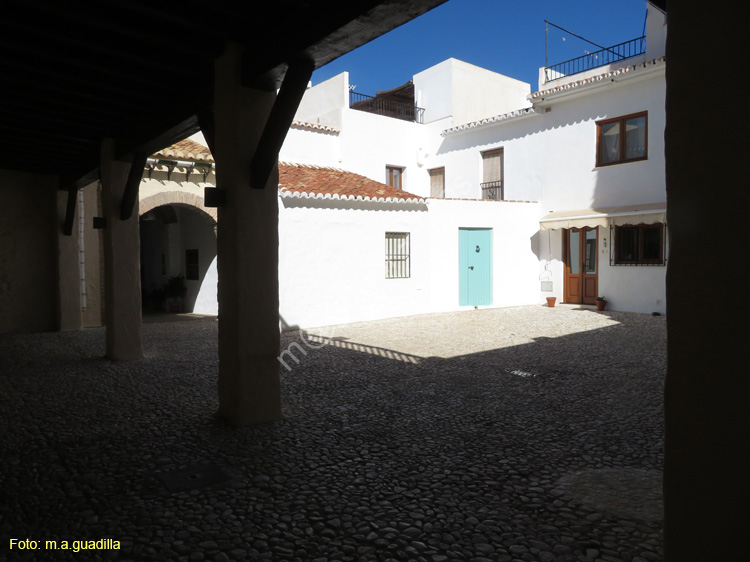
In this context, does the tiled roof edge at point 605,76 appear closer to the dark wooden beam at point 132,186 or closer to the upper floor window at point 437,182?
the upper floor window at point 437,182

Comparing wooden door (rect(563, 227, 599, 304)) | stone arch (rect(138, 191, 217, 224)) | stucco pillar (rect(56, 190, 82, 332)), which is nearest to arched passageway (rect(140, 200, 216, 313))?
stone arch (rect(138, 191, 217, 224))

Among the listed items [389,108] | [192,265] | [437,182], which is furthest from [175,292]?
[389,108]

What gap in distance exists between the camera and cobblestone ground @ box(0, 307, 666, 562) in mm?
2594

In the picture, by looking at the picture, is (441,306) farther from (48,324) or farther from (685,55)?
(685,55)

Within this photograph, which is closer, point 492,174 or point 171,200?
point 171,200

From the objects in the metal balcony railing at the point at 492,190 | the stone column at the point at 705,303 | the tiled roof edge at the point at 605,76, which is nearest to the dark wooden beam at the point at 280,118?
the stone column at the point at 705,303

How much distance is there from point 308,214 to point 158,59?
6703mm

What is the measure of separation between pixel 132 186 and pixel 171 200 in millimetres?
4480

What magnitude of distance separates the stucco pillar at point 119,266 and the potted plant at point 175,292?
7306 millimetres

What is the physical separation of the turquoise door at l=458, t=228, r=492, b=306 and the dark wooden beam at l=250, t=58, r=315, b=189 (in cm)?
1024

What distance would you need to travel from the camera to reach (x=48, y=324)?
1095cm

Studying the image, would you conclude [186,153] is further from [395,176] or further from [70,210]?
[395,176]

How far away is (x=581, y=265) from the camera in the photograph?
14.5 m

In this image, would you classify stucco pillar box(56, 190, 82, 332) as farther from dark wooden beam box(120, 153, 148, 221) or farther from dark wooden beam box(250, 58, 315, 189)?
dark wooden beam box(250, 58, 315, 189)
